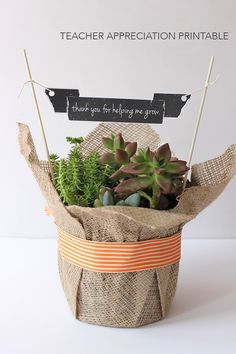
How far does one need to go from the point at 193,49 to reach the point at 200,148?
0.17 metres

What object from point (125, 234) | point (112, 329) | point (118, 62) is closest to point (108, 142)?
point (125, 234)

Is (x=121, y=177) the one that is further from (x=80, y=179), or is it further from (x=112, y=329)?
(x=112, y=329)

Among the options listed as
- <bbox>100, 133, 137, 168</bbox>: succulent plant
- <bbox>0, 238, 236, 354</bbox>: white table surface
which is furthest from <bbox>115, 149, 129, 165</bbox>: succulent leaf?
<bbox>0, 238, 236, 354</bbox>: white table surface

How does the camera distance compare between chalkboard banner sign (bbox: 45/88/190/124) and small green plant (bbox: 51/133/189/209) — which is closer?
small green plant (bbox: 51/133/189/209)

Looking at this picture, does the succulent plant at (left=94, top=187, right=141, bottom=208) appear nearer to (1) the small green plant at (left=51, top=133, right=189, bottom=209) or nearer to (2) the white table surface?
(1) the small green plant at (left=51, top=133, right=189, bottom=209)

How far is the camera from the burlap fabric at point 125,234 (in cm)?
64

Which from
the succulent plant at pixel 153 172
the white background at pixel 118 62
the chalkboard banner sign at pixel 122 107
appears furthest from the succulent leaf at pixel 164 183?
the white background at pixel 118 62

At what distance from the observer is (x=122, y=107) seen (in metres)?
0.77

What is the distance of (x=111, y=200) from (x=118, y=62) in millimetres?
407

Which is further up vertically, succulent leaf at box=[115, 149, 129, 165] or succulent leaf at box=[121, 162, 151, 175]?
succulent leaf at box=[115, 149, 129, 165]

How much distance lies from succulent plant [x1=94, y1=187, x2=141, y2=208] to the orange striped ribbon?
0.14 feet

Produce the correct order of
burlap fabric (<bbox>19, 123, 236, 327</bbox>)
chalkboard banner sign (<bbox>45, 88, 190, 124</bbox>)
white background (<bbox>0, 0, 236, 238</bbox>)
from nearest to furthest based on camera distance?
burlap fabric (<bbox>19, 123, 236, 327</bbox>), chalkboard banner sign (<bbox>45, 88, 190, 124</bbox>), white background (<bbox>0, 0, 236, 238</bbox>)

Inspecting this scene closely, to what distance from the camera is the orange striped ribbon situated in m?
0.68
